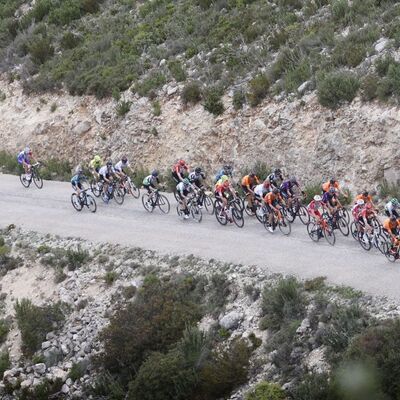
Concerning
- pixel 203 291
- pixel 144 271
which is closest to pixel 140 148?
pixel 144 271

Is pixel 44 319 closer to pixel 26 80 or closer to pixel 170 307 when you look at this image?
pixel 170 307

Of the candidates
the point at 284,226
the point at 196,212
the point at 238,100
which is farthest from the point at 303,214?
the point at 238,100

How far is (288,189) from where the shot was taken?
24.4 metres

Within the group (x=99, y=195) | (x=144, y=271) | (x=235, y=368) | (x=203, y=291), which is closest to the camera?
(x=235, y=368)

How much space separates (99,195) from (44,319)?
890cm

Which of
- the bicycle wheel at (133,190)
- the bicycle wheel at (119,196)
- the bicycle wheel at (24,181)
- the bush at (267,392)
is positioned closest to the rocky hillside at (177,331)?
the bush at (267,392)

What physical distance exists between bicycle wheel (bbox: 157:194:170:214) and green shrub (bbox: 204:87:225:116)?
491 centimetres

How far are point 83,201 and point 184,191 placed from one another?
4.80m

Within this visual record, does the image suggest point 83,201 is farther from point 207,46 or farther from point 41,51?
point 41,51

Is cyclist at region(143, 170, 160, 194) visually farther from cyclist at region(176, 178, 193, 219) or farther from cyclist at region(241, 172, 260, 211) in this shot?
cyclist at region(241, 172, 260, 211)

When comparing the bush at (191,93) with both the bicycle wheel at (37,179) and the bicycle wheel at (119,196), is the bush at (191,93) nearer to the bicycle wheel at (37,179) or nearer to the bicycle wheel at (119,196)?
the bicycle wheel at (119,196)

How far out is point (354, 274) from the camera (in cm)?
1970

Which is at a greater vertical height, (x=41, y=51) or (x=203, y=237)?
(x=41, y=51)

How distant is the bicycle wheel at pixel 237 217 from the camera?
25.2 metres
